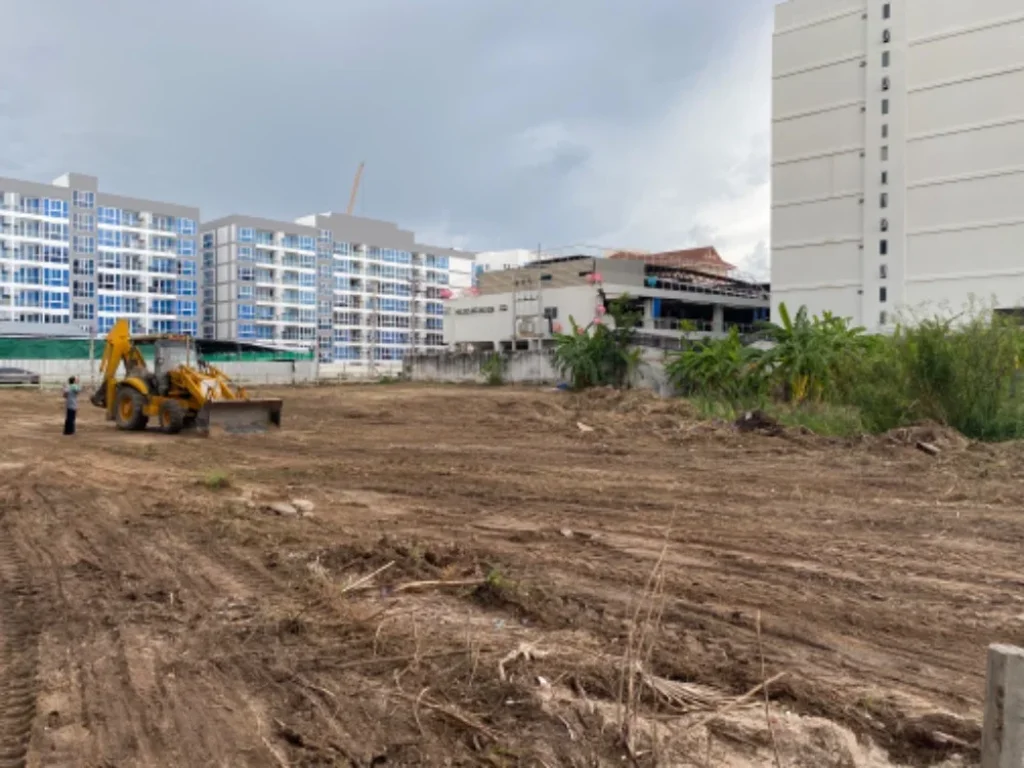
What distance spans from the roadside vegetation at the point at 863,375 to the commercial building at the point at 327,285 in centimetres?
6458

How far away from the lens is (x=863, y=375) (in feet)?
66.9

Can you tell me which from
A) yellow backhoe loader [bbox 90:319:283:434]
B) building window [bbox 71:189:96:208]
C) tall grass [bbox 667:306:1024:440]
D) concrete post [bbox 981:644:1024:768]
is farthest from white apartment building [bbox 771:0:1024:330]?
building window [bbox 71:189:96:208]

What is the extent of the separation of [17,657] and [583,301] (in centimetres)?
5622

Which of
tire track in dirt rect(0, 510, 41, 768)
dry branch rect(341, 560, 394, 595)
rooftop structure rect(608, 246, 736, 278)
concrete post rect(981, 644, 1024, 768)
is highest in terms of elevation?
rooftop structure rect(608, 246, 736, 278)

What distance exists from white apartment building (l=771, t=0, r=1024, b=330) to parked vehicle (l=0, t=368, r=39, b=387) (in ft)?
164

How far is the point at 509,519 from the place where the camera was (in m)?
9.53

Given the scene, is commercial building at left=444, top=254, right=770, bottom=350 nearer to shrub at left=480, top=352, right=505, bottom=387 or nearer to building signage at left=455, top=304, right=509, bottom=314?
building signage at left=455, top=304, right=509, bottom=314

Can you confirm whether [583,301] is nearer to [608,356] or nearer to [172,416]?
[608,356]

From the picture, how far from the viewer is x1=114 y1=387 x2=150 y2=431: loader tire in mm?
19859

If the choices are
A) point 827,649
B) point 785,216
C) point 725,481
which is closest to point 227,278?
point 785,216

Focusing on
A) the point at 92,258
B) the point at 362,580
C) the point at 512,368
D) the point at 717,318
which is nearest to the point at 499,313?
the point at 512,368

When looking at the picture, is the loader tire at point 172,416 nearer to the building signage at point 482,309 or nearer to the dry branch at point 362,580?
the dry branch at point 362,580

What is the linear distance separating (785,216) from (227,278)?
66201 millimetres

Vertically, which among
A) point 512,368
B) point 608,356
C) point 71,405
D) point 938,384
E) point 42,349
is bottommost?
point 71,405
